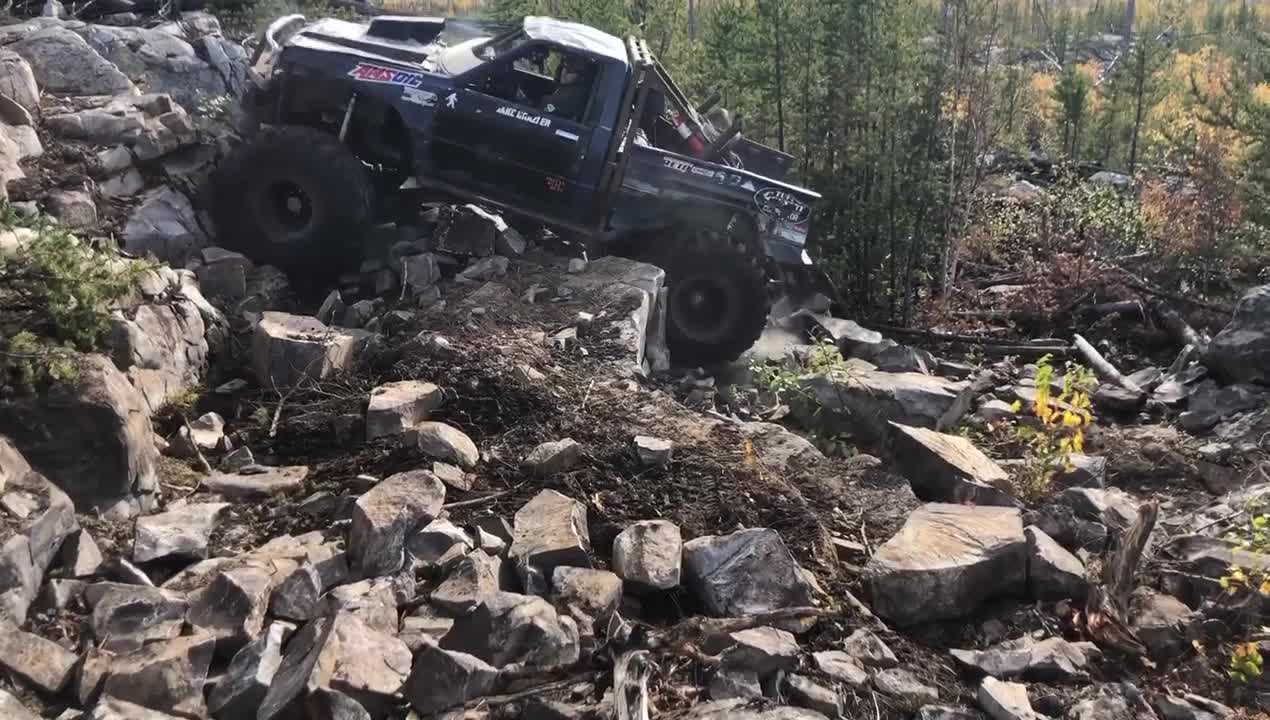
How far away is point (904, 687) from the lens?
139 inches

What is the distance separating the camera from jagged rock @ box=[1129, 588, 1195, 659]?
12.9 feet

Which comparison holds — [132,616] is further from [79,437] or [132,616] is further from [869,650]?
[869,650]

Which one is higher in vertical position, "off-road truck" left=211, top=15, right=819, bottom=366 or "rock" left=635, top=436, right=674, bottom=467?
"off-road truck" left=211, top=15, right=819, bottom=366

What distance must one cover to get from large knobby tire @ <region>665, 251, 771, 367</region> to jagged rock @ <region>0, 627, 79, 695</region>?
17.3 ft

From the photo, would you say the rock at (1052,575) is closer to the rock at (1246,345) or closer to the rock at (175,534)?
the rock at (175,534)

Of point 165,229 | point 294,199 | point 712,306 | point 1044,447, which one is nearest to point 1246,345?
point 1044,447

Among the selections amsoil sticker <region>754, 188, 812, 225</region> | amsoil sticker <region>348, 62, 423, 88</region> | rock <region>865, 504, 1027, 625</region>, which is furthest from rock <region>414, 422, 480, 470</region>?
amsoil sticker <region>754, 188, 812, 225</region>

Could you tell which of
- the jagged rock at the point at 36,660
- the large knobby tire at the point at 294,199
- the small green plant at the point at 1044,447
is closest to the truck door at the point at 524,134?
the large knobby tire at the point at 294,199

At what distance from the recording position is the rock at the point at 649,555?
390 cm

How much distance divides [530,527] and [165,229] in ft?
13.9

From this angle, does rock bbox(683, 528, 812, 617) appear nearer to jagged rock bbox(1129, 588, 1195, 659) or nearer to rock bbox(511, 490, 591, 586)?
rock bbox(511, 490, 591, 586)

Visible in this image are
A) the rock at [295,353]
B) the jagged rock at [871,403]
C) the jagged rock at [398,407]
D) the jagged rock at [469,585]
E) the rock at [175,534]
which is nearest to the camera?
the jagged rock at [469,585]

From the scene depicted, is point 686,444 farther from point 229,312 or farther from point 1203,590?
point 229,312

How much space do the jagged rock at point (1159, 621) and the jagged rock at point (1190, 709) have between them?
0.98ft
